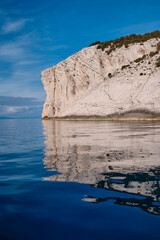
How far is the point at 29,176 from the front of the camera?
4953 mm

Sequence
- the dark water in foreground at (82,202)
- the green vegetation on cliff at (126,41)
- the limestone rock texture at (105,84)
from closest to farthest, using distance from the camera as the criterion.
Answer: the dark water in foreground at (82,202), the limestone rock texture at (105,84), the green vegetation on cliff at (126,41)

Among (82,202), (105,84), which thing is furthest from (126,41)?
(82,202)

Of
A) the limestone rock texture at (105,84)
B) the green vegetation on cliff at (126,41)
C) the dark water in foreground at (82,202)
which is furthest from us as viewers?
the green vegetation on cliff at (126,41)

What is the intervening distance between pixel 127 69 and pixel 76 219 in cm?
4790

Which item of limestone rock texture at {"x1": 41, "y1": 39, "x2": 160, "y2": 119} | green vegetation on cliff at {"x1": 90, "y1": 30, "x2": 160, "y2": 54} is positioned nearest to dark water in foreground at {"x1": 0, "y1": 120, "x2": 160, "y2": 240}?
limestone rock texture at {"x1": 41, "y1": 39, "x2": 160, "y2": 119}

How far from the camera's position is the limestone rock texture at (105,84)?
135 feet

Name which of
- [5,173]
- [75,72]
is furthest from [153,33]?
[5,173]

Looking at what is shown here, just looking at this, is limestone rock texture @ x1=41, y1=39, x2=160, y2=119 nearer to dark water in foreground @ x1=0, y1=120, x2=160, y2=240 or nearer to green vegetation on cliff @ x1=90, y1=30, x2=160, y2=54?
green vegetation on cliff @ x1=90, y1=30, x2=160, y2=54

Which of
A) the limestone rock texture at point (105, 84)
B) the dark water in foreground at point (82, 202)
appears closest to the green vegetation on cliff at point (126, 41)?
the limestone rock texture at point (105, 84)

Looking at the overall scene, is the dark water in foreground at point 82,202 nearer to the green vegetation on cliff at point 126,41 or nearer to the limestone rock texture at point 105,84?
the limestone rock texture at point 105,84

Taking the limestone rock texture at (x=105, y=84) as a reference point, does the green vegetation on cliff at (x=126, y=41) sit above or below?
above

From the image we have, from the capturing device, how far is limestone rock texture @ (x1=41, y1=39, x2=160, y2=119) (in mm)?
41062

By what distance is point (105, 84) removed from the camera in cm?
4953

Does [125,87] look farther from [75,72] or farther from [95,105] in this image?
[75,72]
